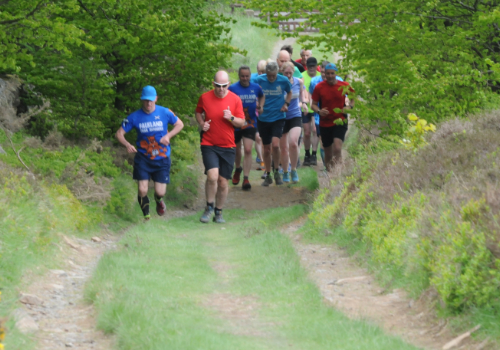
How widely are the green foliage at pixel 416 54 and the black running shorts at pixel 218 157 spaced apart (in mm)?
2257

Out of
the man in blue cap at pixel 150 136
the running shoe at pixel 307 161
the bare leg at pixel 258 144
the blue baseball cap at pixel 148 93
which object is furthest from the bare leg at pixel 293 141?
the blue baseball cap at pixel 148 93

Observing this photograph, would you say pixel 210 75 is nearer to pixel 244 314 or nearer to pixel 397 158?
pixel 397 158

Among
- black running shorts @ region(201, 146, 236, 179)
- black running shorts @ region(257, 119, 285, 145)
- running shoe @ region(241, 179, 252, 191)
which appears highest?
black running shorts @ region(201, 146, 236, 179)

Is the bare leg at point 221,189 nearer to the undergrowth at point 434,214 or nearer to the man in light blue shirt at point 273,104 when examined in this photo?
the undergrowth at point 434,214

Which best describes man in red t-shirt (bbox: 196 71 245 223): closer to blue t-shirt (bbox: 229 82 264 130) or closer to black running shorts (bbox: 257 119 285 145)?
blue t-shirt (bbox: 229 82 264 130)

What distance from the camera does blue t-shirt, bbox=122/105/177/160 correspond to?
1086cm

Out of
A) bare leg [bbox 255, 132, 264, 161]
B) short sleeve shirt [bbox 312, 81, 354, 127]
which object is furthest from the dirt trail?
bare leg [bbox 255, 132, 264, 161]

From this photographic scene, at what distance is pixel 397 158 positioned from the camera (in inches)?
380

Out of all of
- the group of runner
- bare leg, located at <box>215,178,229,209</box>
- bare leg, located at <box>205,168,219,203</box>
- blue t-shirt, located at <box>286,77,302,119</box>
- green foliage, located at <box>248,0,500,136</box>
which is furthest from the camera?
blue t-shirt, located at <box>286,77,302,119</box>

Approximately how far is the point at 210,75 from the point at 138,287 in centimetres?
771

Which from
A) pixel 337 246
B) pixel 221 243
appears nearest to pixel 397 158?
pixel 337 246

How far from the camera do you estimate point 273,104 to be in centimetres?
1410

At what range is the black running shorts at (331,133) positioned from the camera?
44.9 feet

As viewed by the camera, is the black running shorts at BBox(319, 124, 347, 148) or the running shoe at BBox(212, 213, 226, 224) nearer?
the running shoe at BBox(212, 213, 226, 224)
